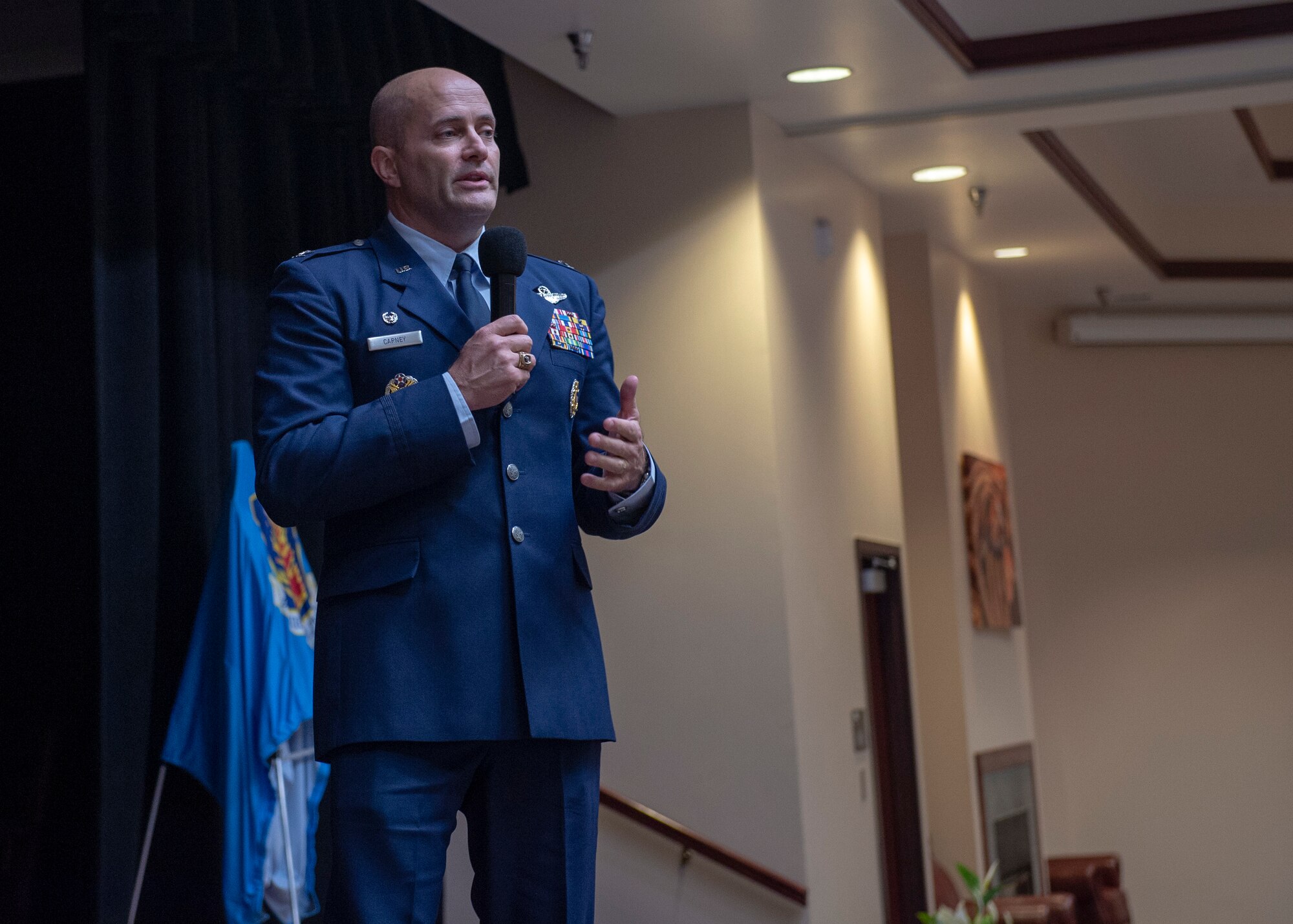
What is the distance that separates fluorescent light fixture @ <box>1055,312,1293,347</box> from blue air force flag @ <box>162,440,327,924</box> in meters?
6.10

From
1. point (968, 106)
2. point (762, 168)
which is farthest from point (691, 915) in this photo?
point (968, 106)

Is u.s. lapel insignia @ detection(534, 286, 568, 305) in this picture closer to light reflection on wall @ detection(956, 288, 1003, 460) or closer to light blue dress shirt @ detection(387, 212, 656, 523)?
light blue dress shirt @ detection(387, 212, 656, 523)

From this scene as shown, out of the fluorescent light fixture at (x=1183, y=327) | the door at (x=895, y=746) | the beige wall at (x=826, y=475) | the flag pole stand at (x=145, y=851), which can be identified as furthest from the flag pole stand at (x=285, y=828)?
the fluorescent light fixture at (x=1183, y=327)

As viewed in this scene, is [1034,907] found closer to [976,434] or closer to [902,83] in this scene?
[976,434]

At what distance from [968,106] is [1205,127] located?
2.31 metres

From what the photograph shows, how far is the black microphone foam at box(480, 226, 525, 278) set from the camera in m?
1.61

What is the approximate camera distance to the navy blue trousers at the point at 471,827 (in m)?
1.48

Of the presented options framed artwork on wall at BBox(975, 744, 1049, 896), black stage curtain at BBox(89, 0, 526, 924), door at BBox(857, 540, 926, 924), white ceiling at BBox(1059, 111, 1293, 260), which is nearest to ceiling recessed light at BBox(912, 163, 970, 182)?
white ceiling at BBox(1059, 111, 1293, 260)

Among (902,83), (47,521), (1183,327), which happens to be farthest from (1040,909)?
(1183,327)

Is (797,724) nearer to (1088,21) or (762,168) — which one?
(762,168)

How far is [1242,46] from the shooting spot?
4.61 m

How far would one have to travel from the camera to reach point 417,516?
1.57m

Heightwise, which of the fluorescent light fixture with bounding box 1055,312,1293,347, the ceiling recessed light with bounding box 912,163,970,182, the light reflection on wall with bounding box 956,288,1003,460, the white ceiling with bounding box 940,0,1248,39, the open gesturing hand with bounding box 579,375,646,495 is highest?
the white ceiling with bounding box 940,0,1248,39

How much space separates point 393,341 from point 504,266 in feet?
0.46
